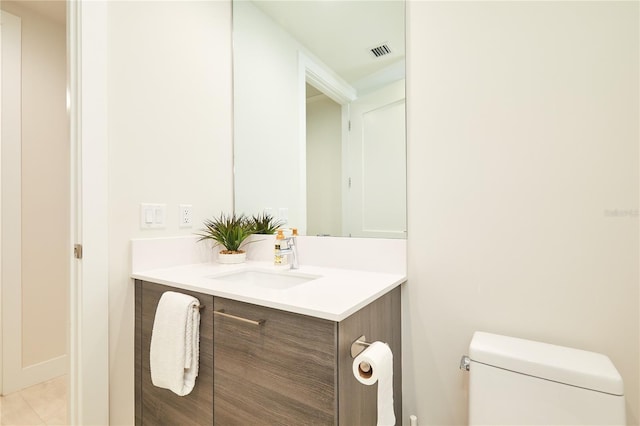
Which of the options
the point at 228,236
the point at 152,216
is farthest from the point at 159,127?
the point at 228,236

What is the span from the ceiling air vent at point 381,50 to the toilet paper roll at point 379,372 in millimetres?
1178

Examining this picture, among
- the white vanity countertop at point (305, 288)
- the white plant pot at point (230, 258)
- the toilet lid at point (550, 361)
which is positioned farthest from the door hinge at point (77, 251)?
the toilet lid at point (550, 361)

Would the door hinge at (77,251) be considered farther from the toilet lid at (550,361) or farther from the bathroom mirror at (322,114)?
the toilet lid at (550,361)

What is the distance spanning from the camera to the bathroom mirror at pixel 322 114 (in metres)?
1.31

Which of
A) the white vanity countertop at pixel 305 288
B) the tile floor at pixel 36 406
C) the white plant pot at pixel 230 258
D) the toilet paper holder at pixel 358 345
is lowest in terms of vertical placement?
the tile floor at pixel 36 406

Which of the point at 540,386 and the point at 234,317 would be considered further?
the point at 234,317

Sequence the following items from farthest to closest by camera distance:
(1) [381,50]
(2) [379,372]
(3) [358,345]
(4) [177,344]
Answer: (1) [381,50] < (4) [177,344] < (3) [358,345] < (2) [379,372]

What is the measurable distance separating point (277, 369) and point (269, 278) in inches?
21.1

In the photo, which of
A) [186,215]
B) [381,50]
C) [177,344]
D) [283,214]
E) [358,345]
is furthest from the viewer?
[283,214]

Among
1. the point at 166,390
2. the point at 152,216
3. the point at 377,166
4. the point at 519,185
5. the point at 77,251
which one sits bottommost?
the point at 166,390

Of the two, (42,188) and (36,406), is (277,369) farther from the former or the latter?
(42,188)

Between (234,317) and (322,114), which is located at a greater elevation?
(322,114)

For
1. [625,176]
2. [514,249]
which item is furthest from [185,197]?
[625,176]

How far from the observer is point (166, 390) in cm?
117
